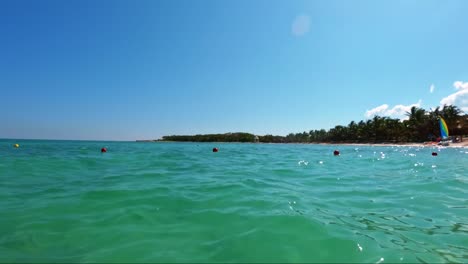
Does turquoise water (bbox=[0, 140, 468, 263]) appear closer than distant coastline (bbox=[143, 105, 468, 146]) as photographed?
Yes

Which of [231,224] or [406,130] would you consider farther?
[406,130]

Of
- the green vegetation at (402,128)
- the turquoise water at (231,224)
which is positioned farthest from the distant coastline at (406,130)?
the turquoise water at (231,224)

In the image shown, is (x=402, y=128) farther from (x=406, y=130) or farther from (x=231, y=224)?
(x=231, y=224)

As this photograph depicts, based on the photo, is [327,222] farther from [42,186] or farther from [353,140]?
[353,140]

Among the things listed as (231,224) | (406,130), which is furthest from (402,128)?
(231,224)

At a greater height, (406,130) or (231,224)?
(406,130)

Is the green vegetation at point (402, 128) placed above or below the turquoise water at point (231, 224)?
above

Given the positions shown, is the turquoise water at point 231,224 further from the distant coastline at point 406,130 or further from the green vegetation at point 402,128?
the green vegetation at point 402,128

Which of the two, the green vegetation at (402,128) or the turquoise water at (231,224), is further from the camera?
the green vegetation at (402,128)

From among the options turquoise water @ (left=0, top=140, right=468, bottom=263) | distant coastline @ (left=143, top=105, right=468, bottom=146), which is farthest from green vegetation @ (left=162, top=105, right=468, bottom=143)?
turquoise water @ (left=0, top=140, right=468, bottom=263)

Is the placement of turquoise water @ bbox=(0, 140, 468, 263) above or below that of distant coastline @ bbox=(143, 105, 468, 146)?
below

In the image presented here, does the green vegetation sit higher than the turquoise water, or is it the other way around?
the green vegetation

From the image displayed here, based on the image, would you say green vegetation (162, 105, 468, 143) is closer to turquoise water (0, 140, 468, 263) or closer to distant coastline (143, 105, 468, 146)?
distant coastline (143, 105, 468, 146)

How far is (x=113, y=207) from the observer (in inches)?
244
